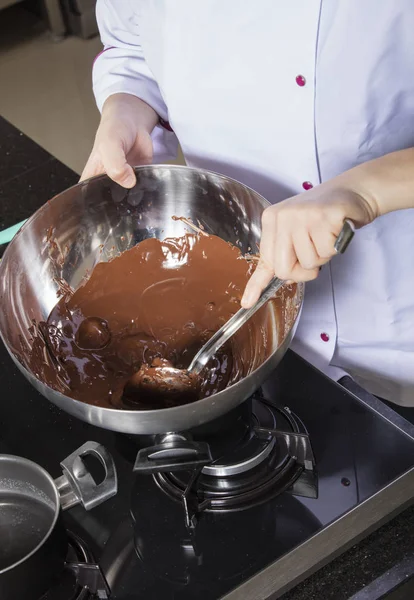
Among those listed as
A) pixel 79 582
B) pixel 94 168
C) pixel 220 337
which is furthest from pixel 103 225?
pixel 79 582

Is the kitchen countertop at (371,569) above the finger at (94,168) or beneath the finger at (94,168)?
beneath

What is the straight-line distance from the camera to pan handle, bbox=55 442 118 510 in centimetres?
77

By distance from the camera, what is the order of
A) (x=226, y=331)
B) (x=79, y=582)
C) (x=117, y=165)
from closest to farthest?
(x=79, y=582) → (x=226, y=331) → (x=117, y=165)

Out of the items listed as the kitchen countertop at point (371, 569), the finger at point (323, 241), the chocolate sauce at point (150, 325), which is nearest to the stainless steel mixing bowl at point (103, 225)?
the chocolate sauce at point (150, 325)

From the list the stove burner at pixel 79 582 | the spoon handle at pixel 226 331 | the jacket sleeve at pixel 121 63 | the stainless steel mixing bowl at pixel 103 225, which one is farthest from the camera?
the jacket sleeve at pixel 121 63

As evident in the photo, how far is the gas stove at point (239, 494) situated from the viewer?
755 mm

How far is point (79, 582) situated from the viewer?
75cm

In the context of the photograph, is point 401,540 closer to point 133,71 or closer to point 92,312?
point 92,312

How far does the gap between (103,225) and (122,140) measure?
0.13 m

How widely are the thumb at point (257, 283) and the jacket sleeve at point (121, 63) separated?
1.47 feet

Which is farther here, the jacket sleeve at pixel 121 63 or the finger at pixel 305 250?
the jacket sleeve at pixel 121 63

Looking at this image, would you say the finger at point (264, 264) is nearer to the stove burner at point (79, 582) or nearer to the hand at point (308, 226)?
the hand at point (308, 226)

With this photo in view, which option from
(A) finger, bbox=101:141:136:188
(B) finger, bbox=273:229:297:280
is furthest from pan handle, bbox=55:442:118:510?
(A) finger, bbox=101:141:136:188

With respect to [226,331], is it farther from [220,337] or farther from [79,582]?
[79,582]
